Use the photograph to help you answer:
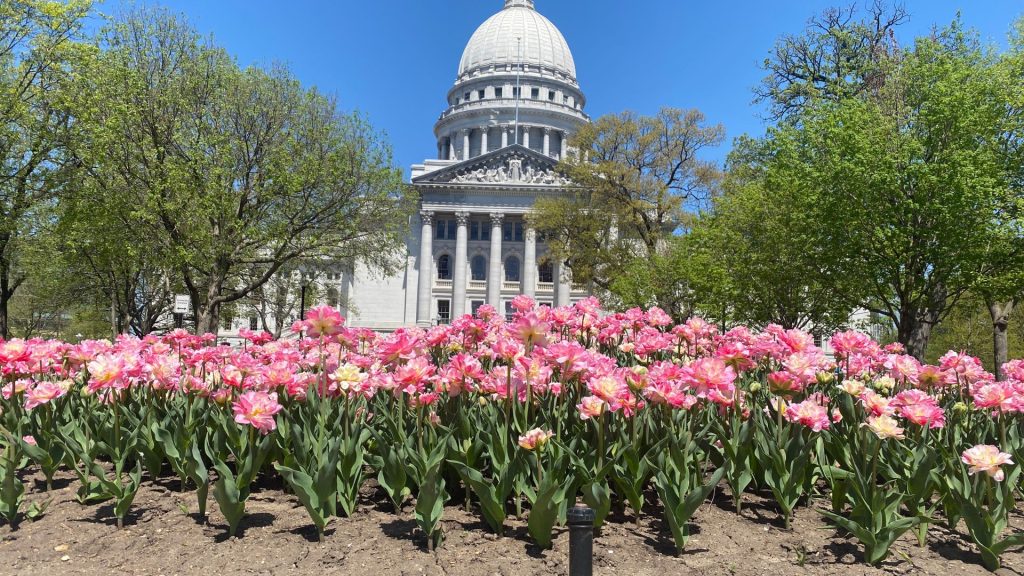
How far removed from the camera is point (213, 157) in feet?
72.9

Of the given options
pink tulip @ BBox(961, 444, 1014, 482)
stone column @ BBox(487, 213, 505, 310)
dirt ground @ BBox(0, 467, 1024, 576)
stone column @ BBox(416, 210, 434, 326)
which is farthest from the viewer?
stone column @ BBox(487, 213, 505, 310)

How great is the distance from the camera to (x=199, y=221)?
2180cm

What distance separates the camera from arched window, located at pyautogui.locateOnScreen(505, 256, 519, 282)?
227 feet

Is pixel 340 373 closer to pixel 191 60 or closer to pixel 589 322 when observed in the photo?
pixel 589 322

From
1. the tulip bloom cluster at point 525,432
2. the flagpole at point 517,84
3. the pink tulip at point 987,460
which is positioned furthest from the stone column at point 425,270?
the pink tulip at point 987,460

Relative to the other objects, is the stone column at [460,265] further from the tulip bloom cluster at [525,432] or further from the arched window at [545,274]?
the tulip bloom cluster at [525,432]

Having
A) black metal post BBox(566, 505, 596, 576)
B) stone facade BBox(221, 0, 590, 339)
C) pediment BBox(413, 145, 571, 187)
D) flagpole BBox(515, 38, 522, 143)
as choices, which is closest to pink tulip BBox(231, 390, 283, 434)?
black metal post BBox(566, 505, 596, 576)

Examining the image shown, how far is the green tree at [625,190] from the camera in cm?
3700

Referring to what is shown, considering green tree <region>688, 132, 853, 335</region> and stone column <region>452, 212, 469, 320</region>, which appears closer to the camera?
green tree <region>688, 132, 853, 335</region>

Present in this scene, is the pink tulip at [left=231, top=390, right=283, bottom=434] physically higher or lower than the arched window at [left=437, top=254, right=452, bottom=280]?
lower

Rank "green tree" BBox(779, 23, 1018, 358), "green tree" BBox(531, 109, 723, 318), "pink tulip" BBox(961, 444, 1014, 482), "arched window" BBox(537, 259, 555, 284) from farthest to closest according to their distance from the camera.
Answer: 1. "arched window" BBox(537, 259, 555, 284)
2. "green tree" BBox(531, 109, 723, 318)
3. "green tree" BBox(779, 23, 1018, 358)
4. "pink tulip" BBox(961, 444, 1014, 482)

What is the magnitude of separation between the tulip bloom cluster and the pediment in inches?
2401

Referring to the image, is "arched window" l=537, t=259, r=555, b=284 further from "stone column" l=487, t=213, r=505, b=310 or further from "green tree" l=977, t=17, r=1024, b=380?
"green tree" l=977, t=17, r=1024, b=380

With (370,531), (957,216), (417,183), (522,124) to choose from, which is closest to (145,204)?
(370,531)
